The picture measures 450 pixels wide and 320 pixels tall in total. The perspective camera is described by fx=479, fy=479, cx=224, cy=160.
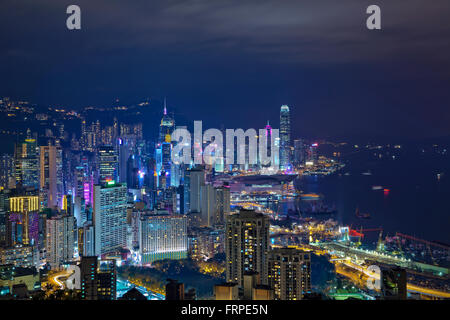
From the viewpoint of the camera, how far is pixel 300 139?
9898 millimetres

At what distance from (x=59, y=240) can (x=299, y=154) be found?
18.7ft

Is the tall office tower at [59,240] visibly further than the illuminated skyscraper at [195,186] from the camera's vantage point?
No

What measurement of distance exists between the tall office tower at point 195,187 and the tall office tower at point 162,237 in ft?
2.80

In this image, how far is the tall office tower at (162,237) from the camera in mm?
7109

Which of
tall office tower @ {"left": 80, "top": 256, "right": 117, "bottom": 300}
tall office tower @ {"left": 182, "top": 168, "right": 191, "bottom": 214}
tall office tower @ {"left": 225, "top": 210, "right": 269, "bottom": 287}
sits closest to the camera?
tall office tower @ {"left": 80, "top": 256, "right": 117, "bottom": 300}

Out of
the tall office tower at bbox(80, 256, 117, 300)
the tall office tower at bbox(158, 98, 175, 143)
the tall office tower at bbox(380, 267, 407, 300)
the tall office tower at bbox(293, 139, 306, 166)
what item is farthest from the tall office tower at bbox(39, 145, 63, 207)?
the tall office tower at bbox(380, 267, 407, 300)

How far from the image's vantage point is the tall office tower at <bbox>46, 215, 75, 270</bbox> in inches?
252

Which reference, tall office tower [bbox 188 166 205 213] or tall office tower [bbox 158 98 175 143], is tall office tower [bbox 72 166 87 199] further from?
tall office tower [bbox 188 166 205 213]

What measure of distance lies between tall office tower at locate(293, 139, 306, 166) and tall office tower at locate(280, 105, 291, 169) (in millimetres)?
156

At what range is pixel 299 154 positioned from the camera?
10.6 metres

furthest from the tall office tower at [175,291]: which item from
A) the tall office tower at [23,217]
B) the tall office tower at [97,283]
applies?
the tall office tower at [23,217]

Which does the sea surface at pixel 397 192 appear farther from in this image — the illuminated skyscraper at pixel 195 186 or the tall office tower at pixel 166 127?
the tall office tower at pixel 166 127

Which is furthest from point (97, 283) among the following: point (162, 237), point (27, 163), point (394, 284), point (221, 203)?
point (27, 163)
